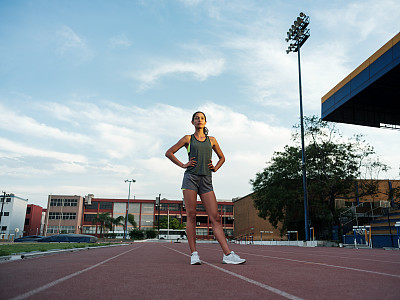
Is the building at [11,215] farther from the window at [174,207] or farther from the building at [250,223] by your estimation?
the building at [250,223]


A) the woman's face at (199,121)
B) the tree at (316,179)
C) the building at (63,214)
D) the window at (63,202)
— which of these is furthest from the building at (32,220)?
the woman's face at (199,121)

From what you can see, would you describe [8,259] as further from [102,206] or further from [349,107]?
[102,206]

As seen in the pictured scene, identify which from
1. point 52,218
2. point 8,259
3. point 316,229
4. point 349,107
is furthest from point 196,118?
point 52,218

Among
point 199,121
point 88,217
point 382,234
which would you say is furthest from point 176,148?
point 88,217

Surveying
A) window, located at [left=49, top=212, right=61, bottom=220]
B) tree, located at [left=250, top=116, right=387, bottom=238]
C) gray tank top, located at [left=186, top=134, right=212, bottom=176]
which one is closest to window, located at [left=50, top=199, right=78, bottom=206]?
window, located at [left=49, top=212, right=61, bottom=220]

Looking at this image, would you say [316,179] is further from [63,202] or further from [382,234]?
[63,202]

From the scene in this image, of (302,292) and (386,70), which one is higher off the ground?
(386,70)

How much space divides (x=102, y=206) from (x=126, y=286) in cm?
9634

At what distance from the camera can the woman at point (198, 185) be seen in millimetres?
5077

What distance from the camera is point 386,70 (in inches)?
705

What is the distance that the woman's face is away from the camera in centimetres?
555

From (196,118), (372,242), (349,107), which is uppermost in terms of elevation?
(349,107)

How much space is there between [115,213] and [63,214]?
536 inches

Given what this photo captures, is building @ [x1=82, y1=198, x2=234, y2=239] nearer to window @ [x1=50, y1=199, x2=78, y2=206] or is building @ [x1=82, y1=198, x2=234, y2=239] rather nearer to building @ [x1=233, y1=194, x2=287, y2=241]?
window @ [x1=50, y1=199, x2=78, y2=206]
